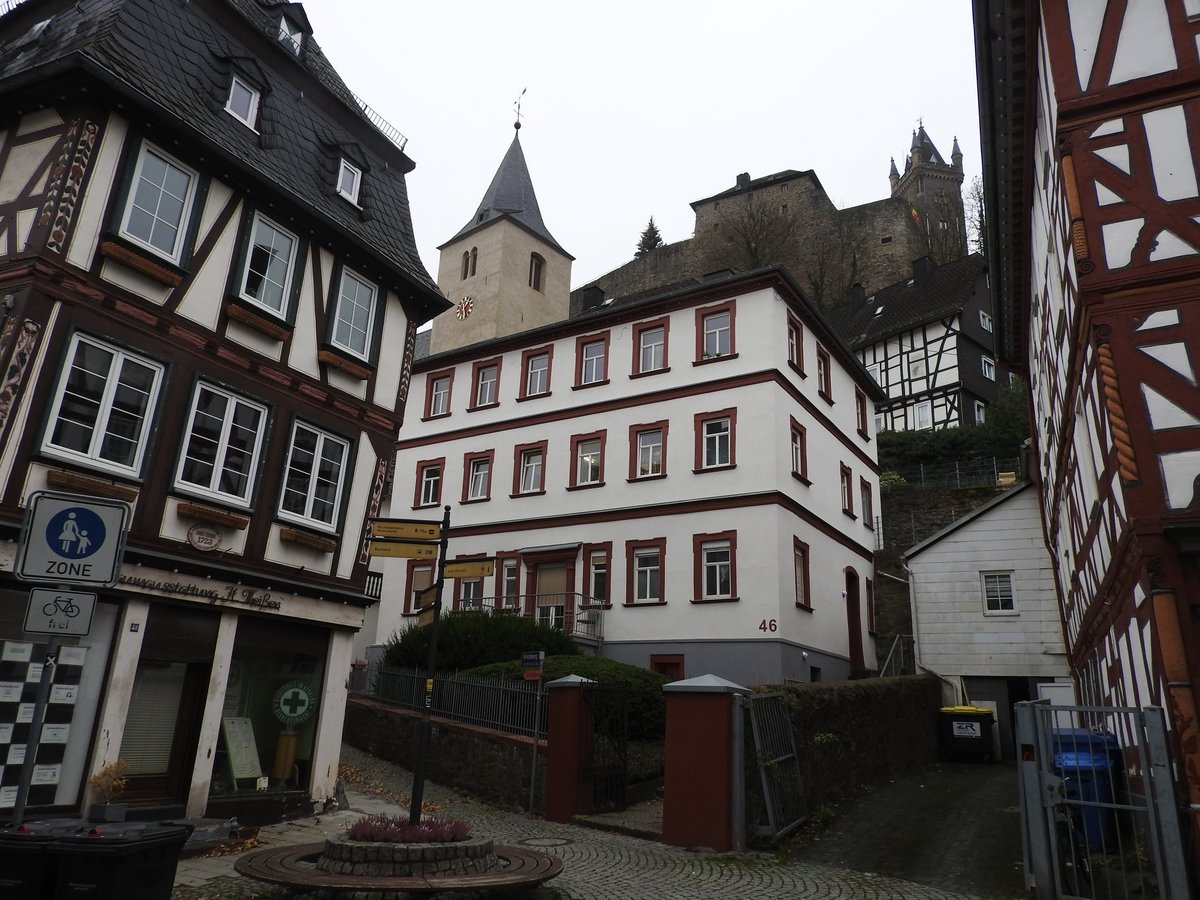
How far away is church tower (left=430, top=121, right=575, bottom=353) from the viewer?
4050cm

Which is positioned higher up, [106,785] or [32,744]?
[32,744]

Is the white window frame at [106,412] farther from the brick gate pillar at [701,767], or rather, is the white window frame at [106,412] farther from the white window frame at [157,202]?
the brick gate pillar at [701,767]

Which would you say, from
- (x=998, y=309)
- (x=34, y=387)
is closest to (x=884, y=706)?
(x=998, y=309)

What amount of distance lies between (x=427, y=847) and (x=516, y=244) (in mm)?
37126

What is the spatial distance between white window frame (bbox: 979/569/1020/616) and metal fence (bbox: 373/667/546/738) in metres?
14.1

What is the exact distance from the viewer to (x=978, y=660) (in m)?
23.9

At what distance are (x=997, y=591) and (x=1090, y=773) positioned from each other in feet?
51.2

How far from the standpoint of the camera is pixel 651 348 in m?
28.1

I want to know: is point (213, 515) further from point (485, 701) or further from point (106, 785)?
point (485, 701)

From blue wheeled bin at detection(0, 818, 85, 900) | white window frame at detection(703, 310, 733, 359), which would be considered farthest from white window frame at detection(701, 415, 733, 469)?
blue wheeled bin at detection(0, 818, 85, 900)

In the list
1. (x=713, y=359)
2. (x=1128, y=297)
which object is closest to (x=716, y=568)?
(x=713, y=359)

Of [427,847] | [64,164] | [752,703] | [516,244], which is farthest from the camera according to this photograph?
[516,244]

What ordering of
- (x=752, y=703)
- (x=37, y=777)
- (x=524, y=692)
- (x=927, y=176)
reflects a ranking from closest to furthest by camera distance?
(x=37, y=777), (x=752, y=703), (x=524, y=692), (x=927, y=176)

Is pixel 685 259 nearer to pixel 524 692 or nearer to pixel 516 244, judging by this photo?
pixel 516 244
